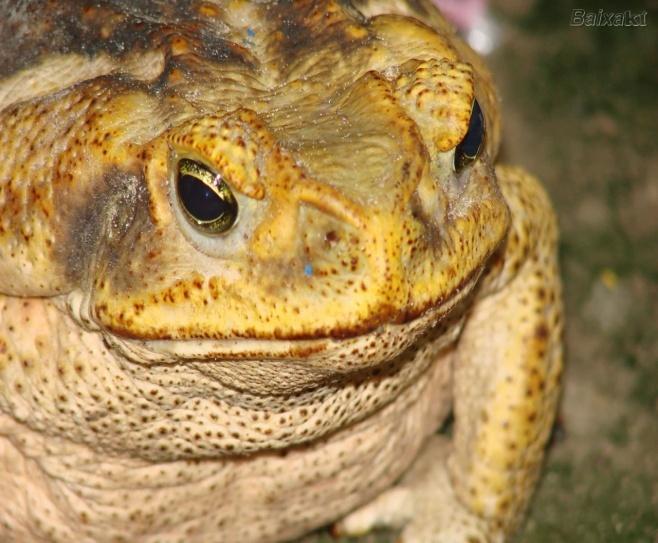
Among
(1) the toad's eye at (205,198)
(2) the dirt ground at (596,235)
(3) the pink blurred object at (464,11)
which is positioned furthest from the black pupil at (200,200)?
(3) the pink blurred object at (464,11)

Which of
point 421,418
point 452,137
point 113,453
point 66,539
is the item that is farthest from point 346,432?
point 452,137

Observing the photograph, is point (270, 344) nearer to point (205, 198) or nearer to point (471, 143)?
point (205, 198)

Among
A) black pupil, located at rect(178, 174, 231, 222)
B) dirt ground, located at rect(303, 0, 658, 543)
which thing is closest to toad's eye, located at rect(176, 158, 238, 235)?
black pupil, located at rect(178, 174, 231, 222)

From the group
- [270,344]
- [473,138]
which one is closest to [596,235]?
[473,138]

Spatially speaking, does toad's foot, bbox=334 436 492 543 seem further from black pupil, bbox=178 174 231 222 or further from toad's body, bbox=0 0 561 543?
black pupil, bbox=178 174 231 222

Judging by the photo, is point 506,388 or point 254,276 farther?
point 506,388

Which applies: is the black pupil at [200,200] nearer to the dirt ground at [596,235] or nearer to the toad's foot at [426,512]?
the toad's foot at [426,512]
